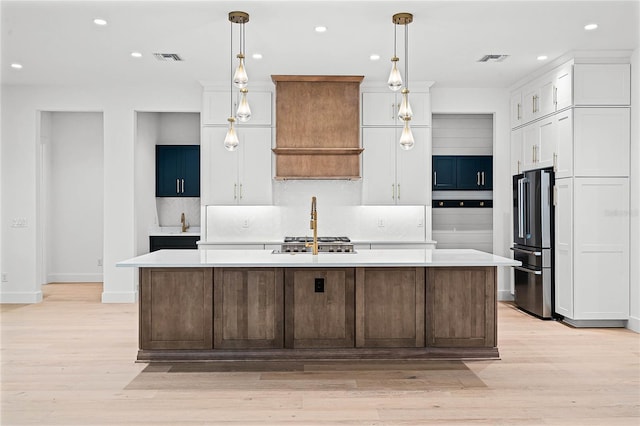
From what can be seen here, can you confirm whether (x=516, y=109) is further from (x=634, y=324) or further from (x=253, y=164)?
(x=253, y=164)

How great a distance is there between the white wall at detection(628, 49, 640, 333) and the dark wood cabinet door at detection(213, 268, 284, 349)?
11.5 feet

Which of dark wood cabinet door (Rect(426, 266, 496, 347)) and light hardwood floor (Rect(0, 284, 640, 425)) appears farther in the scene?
dark wood cabinet door (Rect(426, 266, 496, 347))

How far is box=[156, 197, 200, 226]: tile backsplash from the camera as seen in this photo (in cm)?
793

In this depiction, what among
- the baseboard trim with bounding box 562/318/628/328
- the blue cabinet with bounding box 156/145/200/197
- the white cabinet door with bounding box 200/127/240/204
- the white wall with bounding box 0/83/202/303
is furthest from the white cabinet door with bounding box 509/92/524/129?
the blue cabinet with bounding box 156/145/200/197

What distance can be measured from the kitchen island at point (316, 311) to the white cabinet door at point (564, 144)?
6.27 feet

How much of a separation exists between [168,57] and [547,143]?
13.6 feet

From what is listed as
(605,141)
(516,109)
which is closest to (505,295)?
(516,109)

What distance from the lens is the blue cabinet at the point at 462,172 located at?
298 inches

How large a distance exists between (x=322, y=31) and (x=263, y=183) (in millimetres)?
2402

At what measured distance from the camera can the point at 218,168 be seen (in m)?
6.49

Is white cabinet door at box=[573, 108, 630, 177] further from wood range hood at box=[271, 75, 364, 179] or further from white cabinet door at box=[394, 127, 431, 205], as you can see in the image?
wood range hood at box=[271, 75, 364, 179]

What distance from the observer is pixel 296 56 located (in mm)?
5355

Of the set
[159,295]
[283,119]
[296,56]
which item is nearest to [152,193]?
[283,119]

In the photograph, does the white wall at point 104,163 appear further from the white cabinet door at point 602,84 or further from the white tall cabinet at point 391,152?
the white cabinet door at point 602,84
